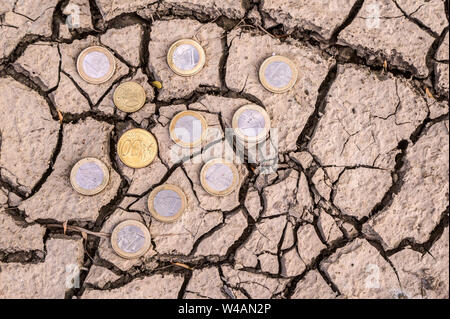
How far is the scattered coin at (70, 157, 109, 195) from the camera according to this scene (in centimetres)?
282

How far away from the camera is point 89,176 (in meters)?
2.84

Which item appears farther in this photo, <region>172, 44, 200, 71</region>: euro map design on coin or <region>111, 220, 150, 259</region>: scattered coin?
<region>172, 44, 200, 71</region>: euro map design on coin

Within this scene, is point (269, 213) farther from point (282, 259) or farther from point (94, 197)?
point (94, 197)

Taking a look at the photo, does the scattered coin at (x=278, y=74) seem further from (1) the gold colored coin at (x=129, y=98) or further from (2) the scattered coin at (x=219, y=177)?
(1) the gold colored coin at (x=129, y=98)

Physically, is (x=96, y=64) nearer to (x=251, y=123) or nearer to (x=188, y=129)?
(x=188, y=129)

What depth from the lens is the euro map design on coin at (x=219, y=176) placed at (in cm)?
285

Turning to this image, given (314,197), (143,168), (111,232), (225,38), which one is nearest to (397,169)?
(314,197)

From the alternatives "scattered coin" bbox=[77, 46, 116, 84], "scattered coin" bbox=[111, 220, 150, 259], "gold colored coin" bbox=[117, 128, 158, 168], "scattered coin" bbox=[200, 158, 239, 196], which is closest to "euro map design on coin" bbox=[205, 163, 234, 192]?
"scattered coin" bbox=[200, 158, 239, 196]

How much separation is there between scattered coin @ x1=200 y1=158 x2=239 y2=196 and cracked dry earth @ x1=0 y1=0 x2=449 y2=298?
65 mm

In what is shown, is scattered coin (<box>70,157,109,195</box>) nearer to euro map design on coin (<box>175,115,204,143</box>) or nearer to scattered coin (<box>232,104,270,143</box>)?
euro map design on coin (<box>175,115,204,143</box>)

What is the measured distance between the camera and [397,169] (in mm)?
2930

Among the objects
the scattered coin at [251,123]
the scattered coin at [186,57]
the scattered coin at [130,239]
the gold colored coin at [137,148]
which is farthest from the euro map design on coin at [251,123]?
the scattered coin at [130,239]

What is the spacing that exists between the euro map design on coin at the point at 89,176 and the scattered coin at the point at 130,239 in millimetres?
292

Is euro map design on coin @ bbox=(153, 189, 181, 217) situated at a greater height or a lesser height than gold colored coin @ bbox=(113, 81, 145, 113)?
lesser
